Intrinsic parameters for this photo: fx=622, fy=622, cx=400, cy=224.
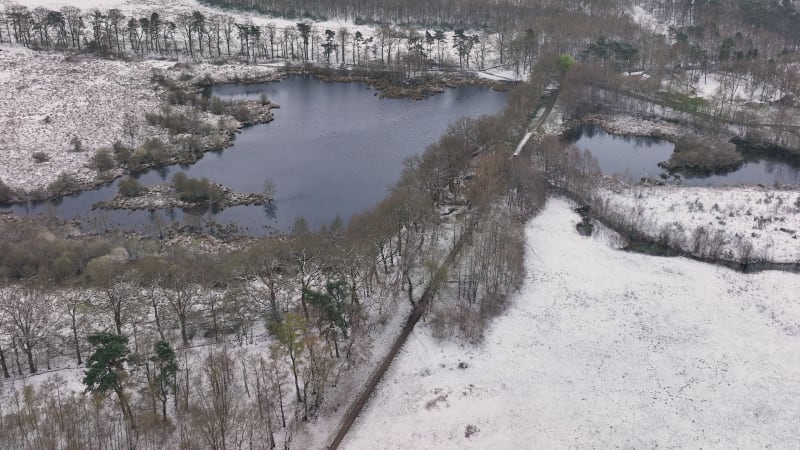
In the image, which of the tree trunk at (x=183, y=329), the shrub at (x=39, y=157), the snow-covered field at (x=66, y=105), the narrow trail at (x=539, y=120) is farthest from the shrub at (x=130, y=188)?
the narrow trail at (x=539, y=120)

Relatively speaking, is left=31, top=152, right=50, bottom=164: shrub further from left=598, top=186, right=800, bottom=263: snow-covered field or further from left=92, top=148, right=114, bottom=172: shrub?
left=598, top=186, right=800, bottom=263: snow-covered field

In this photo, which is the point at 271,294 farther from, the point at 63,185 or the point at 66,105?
the point at 66,105

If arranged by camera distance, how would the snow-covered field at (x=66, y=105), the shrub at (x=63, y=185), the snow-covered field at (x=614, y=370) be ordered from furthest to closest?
the snow-covered field at (x=66, y=105)
the shrub at (x=63, y=185)
the snow-covered field at (x=614, y=370)

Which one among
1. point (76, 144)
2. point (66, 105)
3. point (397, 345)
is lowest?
point (397, 345)

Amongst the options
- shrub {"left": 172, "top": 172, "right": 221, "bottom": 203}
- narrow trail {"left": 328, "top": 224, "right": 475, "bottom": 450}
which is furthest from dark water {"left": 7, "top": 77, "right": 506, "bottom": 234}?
narrow trail {"left": 328, "top": 224, "right": 475, "bottom": 450}

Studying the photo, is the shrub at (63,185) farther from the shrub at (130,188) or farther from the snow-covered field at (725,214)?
the snow-covered field at (725,214)

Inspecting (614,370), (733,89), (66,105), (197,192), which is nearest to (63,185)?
(197,192)

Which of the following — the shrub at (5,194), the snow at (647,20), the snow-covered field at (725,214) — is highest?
the snow at (647,20)
